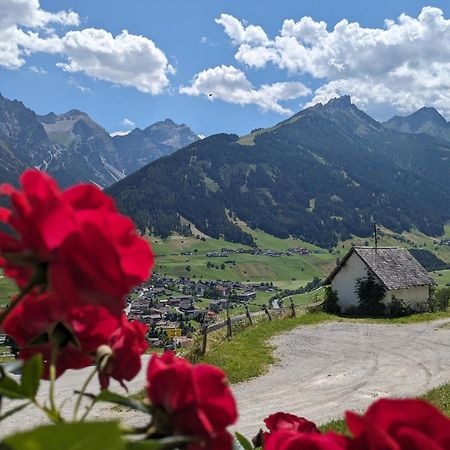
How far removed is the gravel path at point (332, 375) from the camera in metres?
15.2

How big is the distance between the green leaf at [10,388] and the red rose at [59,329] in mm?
77

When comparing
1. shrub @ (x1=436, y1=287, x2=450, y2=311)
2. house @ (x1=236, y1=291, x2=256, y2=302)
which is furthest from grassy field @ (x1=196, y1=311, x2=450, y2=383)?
house @ (x1=236, y1=291, x2=256, y2=302)

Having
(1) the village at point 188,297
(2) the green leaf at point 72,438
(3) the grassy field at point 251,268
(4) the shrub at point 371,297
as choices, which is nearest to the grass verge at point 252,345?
(4) the shrub at point 371,297

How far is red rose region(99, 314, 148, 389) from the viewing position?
97 centimetres

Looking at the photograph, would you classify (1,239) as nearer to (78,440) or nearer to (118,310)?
(118,310)

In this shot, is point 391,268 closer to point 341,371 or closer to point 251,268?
point 341,371

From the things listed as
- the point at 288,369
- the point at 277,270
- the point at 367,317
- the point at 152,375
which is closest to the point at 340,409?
the point at 288,369

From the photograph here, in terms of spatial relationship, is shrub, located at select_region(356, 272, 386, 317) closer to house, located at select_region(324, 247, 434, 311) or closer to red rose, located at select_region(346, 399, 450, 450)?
house, located at select_region(324, 247, 434, 311)

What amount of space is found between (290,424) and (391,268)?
36.7 m

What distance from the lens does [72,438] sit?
451 mm

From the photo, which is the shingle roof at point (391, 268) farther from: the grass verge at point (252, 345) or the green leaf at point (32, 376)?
the green leaf at point (32, 376)

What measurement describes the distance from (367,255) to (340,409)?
72.2ft

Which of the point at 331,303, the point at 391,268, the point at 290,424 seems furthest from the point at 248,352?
the point at 290,424

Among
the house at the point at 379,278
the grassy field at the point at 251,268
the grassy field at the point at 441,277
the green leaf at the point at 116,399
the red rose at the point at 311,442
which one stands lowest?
the grassy field at the point at 441,277
